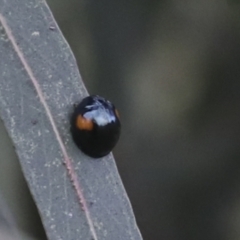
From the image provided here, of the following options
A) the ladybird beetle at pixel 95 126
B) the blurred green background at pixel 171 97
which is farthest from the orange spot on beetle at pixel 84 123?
the blurred green background at pixel 171 97

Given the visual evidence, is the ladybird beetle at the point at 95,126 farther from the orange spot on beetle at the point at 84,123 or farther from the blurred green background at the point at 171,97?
the blurred green background at the point at 171,97

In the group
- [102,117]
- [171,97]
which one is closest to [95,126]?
[102,117]

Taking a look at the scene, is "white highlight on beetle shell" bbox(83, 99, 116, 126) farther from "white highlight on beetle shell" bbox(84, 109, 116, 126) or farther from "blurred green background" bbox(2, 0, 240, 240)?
"blurred green background" bbox(2, 0, 240, 240)

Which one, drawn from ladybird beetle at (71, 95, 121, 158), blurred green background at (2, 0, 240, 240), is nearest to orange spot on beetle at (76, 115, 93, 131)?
ladybird beetle at (71, 95, 121, 158)

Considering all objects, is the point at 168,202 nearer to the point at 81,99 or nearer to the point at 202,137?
the point at 202,137

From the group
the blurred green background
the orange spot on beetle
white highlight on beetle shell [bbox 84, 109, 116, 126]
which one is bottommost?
the blurred green background

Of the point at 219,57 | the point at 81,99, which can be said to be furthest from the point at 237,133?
the point at 81,99
